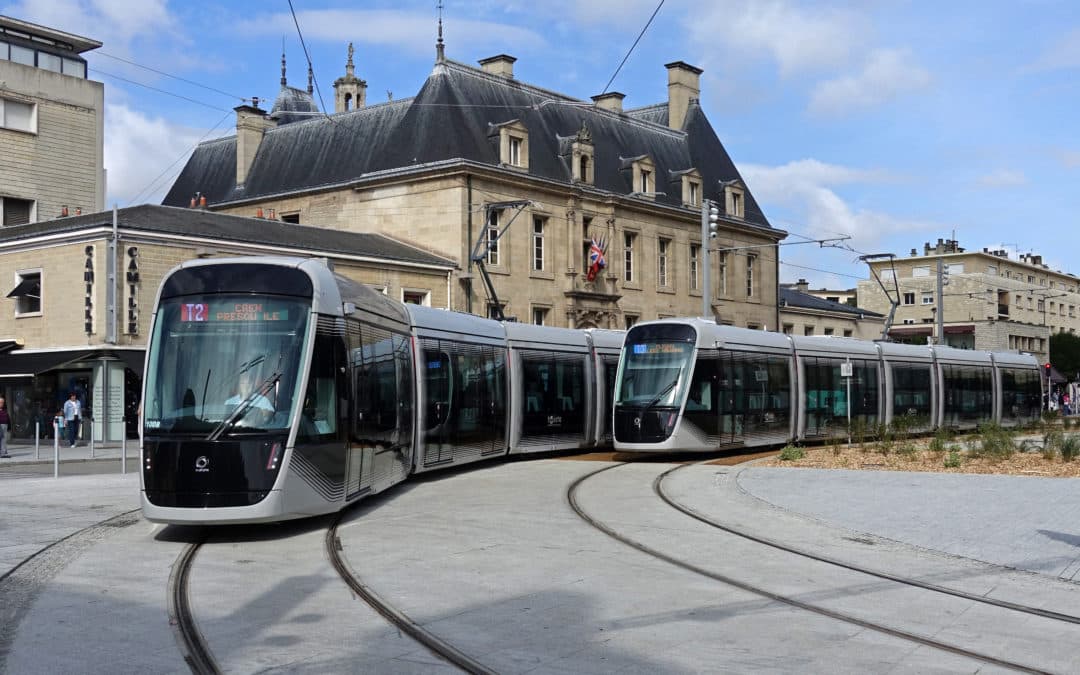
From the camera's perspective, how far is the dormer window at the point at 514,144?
4844 centimetres

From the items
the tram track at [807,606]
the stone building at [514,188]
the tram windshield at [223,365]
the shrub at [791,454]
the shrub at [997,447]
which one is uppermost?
the stone building at [514,188]

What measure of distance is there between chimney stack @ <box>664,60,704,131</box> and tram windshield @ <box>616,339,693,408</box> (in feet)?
133

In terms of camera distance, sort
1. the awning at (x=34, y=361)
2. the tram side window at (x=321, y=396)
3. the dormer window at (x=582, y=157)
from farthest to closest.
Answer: the dormer window at (x=582, y=157), the awning at (x=34, y=361), the tram side window at (x=321, y=396)

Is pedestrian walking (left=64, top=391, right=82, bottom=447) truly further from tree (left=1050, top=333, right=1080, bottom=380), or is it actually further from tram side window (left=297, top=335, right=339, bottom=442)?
tree (left=1050, top=333, right=1080, bottom=380)

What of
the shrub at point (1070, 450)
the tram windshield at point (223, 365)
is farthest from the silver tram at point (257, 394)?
the shrub at point (1070, 450)

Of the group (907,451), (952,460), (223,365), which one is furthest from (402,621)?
(907,451)

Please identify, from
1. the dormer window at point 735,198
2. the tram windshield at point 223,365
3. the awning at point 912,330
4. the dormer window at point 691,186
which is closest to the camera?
the tram windshield at point 223,365

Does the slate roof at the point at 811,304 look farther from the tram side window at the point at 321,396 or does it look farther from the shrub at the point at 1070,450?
the tram side window at the point at 321,396

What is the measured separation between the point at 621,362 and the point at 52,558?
14.4m

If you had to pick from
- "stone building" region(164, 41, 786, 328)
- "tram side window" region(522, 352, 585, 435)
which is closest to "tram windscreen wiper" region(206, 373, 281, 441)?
"tram side window" region(522, 352, 585, 435)

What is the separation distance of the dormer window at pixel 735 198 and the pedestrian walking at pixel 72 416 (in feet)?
119

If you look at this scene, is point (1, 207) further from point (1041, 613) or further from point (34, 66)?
point (1041, 613)

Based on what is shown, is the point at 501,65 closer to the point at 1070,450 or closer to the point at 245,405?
the point at 1070,450

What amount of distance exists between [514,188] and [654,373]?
25.4 metres
